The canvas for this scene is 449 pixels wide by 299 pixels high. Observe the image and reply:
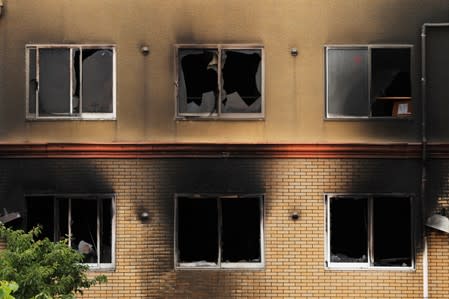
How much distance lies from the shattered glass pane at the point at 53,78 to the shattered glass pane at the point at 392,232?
6.38 meters

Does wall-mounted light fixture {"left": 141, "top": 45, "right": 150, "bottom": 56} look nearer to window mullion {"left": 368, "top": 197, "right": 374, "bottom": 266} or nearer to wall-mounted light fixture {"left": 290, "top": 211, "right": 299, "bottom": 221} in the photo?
wall-mounted light fixture {"left": 290, "top": 211, "right": 299, "bottom": 221}

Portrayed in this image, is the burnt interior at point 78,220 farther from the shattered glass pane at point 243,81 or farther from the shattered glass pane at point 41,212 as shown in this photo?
the shattered glass pane at point 243,81

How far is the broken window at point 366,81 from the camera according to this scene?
14.9 metres

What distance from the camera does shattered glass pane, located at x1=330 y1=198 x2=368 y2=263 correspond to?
14789 mm

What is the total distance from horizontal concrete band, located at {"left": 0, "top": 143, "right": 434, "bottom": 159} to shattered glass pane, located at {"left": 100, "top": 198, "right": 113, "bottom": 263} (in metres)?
0.95

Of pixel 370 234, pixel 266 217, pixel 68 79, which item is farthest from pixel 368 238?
pixel 68 79

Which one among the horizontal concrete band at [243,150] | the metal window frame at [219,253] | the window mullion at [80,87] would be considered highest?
the window mullion at [80,87]

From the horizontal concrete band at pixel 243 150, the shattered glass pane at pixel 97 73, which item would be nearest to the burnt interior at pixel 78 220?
the horizontal concrete band at pixel 243 150

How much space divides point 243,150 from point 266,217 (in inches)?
53.4

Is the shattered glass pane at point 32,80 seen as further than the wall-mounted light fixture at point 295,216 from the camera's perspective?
Yes

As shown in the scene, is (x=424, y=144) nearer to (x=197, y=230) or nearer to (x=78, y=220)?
(x=197, y=230)

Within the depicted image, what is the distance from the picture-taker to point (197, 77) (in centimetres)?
1495

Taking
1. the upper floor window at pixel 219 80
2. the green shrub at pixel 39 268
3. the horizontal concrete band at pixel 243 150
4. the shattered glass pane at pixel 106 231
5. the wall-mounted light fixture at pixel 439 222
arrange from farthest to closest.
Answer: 1. the upper floor window at pixel 219 80
2. the shattered glass pane at pixel 106 231
3. the horizontal concrete band at pixel 243 150
4. the wall-mounted light fixture at pixel 439 222
5. the green shrub at pixel 39 268

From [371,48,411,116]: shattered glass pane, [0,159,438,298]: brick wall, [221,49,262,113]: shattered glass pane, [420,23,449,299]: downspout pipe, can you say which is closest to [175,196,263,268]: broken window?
[0,159,438,298]: brick wall
